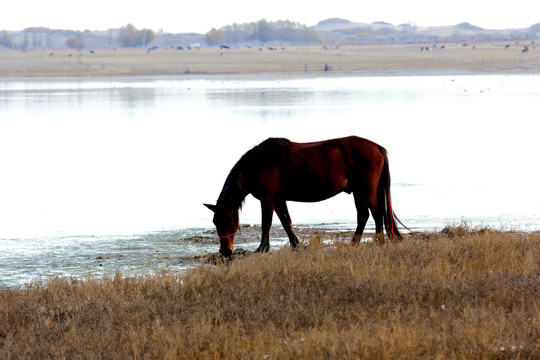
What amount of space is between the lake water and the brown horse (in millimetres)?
1007

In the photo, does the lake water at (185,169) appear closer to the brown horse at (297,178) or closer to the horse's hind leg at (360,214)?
the brown horse at (297,178)

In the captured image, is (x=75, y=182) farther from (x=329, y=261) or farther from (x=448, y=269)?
(x=448, y=269)

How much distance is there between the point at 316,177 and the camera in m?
9.53

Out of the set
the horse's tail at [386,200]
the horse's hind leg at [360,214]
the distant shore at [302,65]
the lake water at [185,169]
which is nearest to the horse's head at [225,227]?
the lake water at [185,169]

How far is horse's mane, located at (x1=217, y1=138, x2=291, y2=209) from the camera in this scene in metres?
9.34

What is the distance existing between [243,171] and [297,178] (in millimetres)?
641

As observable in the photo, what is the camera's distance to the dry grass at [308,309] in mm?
5840

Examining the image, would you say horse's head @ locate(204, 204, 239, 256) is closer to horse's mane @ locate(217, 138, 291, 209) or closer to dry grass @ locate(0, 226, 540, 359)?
horse's mane @ locate(217, 138, 291, 209)

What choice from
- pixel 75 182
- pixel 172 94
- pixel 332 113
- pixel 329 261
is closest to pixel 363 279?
pixel 329 261

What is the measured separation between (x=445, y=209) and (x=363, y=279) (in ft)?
→ 19.9

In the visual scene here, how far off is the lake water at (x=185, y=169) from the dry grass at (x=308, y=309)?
6.21ft

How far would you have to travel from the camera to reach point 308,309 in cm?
686

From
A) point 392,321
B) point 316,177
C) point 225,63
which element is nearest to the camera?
point 392,321

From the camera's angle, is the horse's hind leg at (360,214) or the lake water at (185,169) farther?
the lake water at (185,169)
